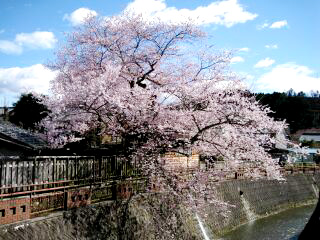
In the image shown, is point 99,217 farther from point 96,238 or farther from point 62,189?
point 62,189

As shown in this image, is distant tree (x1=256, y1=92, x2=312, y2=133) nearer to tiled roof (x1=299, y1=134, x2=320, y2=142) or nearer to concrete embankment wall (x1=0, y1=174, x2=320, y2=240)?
tiled roof (x1=299, y1=134, x2=320, y2=142)

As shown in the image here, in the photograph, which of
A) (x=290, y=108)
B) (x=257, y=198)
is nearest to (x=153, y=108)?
(x=257, y=198)

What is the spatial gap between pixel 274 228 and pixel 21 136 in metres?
16.9

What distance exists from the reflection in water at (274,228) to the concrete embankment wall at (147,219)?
2.01ft

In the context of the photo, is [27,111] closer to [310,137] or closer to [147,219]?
[147,219]

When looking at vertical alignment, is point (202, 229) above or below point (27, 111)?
below

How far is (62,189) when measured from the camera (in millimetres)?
14211

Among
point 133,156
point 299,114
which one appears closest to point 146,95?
point 133,156

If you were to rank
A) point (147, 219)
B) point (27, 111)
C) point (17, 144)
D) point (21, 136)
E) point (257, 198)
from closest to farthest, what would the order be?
point (147, 219) → point (17, 144) → point (21, 136) → point (257, 198) → point (27, 111)

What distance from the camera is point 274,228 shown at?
25828 mm

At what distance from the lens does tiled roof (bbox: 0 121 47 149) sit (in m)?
22.5

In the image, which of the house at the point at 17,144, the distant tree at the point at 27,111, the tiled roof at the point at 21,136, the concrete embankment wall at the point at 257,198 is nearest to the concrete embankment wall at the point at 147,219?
the concrete embankment wall at the point at 257,198

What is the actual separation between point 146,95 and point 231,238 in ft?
31.6

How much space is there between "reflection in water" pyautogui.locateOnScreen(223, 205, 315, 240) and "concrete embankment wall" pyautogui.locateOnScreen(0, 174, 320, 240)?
0.61 meters
